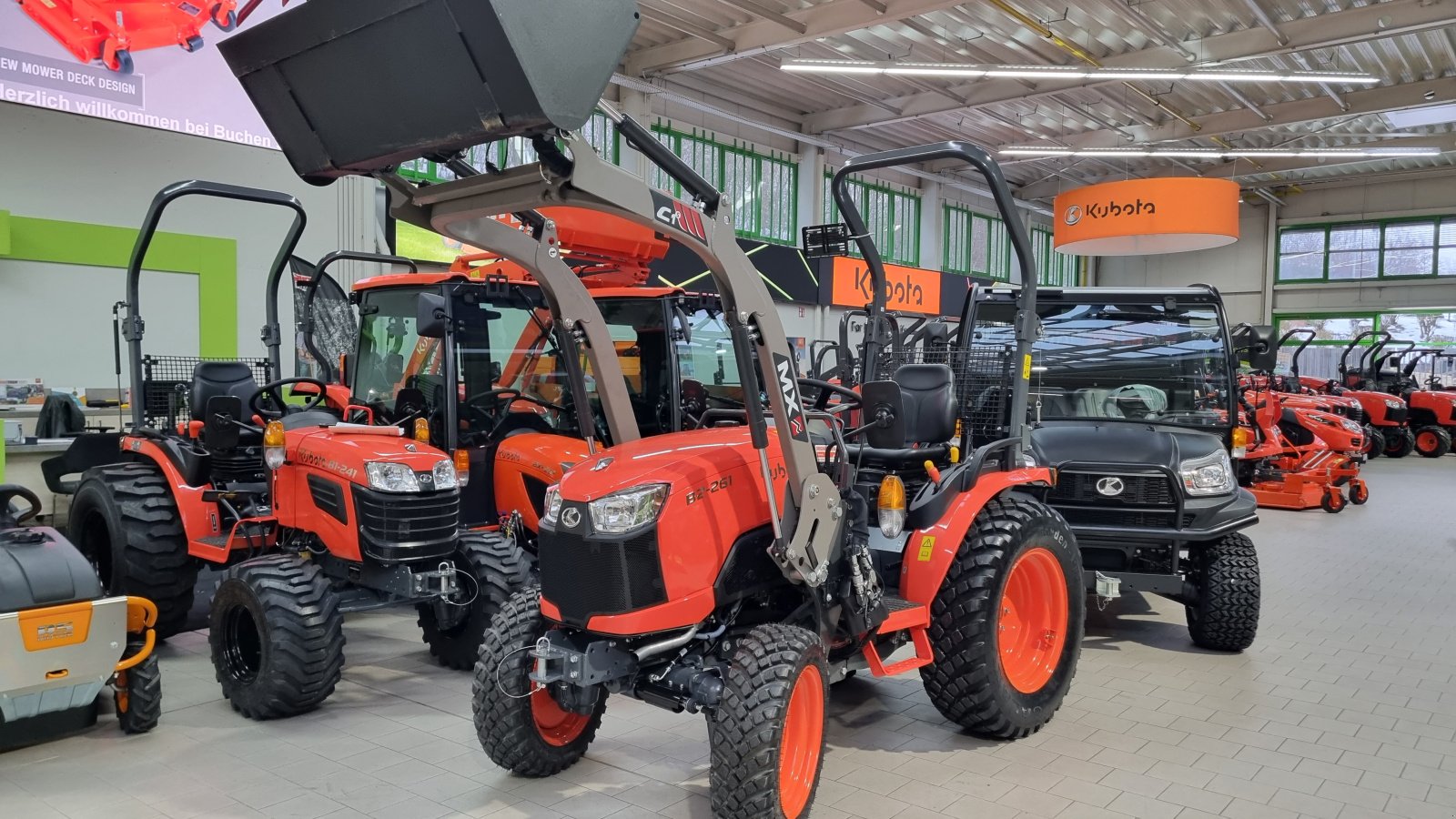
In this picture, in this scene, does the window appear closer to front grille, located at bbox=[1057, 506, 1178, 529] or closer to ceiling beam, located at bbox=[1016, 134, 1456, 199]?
ceiling beam, located at bbox=[1016, 134, 1456, 199]

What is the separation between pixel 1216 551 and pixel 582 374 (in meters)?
3.24

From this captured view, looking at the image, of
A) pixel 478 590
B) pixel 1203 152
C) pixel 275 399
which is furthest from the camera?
pixel 1203 152

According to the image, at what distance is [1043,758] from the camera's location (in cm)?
378

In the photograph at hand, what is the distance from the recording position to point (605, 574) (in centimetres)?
304

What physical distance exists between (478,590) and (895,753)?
1.88 m

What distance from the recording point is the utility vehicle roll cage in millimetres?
2750

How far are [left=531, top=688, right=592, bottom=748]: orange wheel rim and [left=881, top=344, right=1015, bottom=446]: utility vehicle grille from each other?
2297 millimetres

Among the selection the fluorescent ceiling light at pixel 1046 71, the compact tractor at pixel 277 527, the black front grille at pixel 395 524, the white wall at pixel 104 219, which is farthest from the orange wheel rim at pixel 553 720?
the fluorescent ceiling light at pixel 1046 71

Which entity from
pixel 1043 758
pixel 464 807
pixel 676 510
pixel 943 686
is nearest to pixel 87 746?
pixel 464 807

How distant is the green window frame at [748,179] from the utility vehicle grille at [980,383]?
29.6 feet

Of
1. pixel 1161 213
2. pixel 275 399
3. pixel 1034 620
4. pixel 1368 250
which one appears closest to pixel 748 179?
pixel 1161 213

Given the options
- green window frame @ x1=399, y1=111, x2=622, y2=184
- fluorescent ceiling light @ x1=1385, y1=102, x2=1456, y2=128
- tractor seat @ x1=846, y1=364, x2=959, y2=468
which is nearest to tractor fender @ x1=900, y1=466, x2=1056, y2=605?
tractor seat @ x1=846, y1=364, x2=959, y2=468

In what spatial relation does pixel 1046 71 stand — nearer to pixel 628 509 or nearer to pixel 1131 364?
pixel 1131 364

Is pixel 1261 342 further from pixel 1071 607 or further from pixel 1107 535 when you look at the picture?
pixel 1071 607
